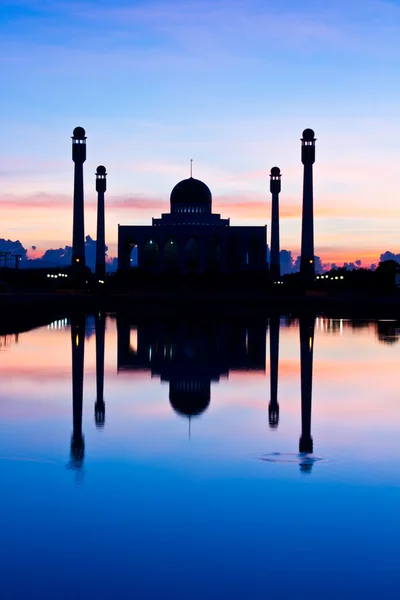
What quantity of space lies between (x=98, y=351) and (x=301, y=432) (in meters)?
14.0

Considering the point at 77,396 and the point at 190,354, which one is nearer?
the point at 77,396

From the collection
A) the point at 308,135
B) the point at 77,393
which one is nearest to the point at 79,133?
the point at 308,135

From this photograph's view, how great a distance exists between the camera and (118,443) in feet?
42.2

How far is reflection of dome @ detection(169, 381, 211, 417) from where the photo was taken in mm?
16109

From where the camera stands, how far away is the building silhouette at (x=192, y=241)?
123 metres

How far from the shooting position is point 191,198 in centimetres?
12619

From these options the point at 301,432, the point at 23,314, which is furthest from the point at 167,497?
the point at 23,314

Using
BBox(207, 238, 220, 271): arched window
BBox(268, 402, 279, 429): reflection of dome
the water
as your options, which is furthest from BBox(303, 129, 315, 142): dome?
BBox(268, 402, 279, 429): reflection of dome

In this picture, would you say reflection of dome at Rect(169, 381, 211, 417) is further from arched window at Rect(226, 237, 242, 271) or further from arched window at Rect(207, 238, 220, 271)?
arched window at Rect(207, 238, 220, 271)

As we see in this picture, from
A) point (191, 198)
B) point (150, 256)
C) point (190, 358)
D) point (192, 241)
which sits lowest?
point (190, 358)

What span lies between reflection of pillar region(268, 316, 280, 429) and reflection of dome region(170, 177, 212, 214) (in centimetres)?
8523

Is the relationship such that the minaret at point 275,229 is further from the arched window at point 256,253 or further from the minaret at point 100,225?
the minaret at point 100,225

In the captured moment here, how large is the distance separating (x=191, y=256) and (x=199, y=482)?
115m

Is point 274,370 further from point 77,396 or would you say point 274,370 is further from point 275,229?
point 275,229
